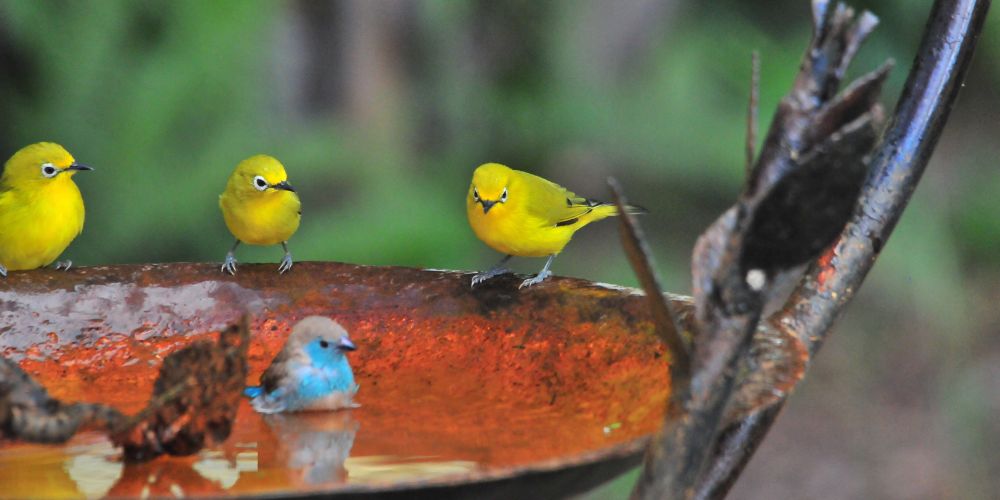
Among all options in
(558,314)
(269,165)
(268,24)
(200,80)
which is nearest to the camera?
(558,314)

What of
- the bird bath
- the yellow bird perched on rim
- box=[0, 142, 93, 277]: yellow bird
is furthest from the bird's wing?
box=[0, 142, 93, 277]: yellow bird

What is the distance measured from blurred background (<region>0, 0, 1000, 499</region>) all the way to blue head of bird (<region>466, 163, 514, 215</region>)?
2153 millimetres

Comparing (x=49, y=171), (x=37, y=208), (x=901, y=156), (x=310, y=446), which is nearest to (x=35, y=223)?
(x=37, y=208)

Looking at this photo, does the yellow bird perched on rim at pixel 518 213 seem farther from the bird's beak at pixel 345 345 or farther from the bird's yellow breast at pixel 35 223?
the bird's yellow breast at pixel 35 223

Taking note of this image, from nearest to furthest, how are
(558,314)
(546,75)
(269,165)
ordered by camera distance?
(558,314) < (269,165) < (546,75)

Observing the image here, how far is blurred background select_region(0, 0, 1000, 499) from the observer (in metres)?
4.68

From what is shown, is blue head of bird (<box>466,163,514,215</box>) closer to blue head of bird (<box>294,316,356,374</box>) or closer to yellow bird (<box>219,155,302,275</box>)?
yellow bird (<box>219,155,302,275</box>)

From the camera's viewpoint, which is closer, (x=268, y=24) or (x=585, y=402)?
(x=585, y=402)

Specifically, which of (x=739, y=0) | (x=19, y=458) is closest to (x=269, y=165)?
(x=19, y=458)

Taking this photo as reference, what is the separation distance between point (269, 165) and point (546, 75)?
12.5ft

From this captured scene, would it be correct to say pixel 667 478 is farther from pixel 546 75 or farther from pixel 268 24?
pixel 546 75

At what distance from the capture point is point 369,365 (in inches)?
86.6

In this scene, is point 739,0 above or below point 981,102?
above

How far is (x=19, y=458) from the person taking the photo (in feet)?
5.90
